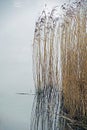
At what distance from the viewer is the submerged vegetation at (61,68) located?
9.79 ft

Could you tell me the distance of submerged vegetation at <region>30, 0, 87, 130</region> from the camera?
9.79ft

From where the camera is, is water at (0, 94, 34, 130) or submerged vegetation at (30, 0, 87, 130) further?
water at (0, 94, 34, 130)

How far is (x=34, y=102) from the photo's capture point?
3.85 m

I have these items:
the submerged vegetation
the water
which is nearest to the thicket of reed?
the submerged vegetation

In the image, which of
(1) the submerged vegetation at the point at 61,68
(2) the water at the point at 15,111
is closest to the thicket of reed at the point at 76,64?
(1) the submerged vegetation at the point at 61,68

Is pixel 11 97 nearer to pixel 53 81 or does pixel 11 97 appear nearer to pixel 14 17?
pixel 53 81

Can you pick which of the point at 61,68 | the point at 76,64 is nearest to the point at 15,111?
the point at 61,68

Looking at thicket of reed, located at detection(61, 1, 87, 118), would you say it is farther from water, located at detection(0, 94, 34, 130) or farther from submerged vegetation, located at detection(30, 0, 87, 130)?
water, located at detection(0, 94, 34, 130)

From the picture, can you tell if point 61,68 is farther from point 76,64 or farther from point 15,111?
point 15,111

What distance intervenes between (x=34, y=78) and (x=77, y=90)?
1.04 metres

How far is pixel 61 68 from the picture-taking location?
327 centimetres

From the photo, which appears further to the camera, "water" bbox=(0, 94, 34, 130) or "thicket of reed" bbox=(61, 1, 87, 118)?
"water" bbox=(0, 94, 34, 130)

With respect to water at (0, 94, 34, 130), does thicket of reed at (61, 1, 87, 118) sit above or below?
above

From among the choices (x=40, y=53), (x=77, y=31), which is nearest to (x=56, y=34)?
(x=40, y=53)
